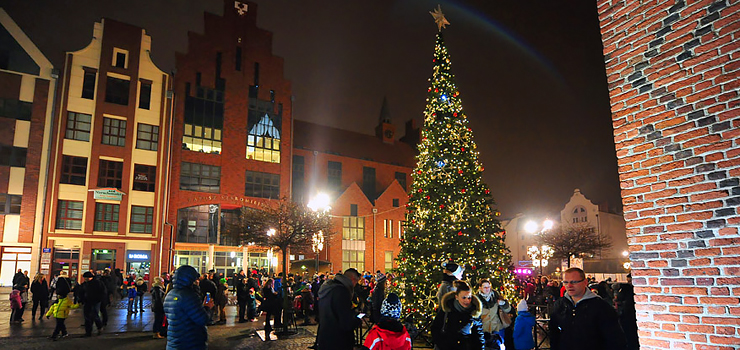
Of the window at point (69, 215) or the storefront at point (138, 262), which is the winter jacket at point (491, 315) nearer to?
the storefront at point (138, 262)

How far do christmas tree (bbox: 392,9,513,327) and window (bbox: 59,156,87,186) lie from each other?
27562 mm

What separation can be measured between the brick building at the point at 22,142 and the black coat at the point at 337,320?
99.8 feet

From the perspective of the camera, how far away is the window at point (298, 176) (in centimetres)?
4288

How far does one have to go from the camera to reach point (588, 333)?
162 inches

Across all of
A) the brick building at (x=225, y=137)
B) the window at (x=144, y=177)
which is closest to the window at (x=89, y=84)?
the brick building at (x=225, y=137)

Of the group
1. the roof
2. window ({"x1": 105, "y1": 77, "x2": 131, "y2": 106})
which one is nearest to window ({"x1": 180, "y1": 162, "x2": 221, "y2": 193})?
window ({"x1": 105, "y1": 77, "x2": 131, "y2": 106})

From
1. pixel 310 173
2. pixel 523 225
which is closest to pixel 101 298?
pixel 310 173

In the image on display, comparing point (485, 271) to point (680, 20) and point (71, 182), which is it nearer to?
point (680, 20)

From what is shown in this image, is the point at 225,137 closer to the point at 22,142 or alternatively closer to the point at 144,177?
the point at 144,177

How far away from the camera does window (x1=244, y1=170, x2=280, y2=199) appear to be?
37219 millimetres

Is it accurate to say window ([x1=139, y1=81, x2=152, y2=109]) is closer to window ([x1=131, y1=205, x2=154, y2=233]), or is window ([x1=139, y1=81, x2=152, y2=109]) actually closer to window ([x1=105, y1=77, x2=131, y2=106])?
window ([x1=105, y1=77, x2=131, y2=106])

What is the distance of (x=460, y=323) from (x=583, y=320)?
4.78 feet

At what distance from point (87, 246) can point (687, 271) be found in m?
34.2

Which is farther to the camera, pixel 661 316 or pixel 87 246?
pixel 87 246
